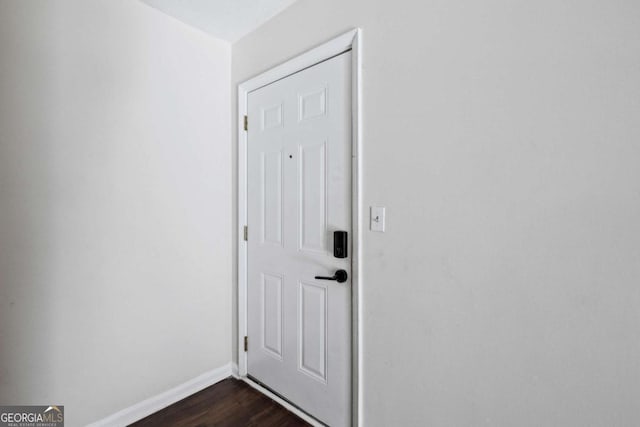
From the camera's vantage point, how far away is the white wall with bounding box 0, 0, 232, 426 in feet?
4.54

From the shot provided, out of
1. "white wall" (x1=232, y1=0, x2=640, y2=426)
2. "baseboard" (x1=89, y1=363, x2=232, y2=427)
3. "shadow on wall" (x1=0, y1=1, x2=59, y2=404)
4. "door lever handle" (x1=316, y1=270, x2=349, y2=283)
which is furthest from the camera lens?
"baseboard" (x1=89, y1=363, x2=232, y2=427)

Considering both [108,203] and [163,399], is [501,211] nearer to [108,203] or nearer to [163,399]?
[108,203]

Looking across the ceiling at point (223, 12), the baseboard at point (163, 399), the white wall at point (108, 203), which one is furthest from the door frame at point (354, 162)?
the white wall at point (108, 203)

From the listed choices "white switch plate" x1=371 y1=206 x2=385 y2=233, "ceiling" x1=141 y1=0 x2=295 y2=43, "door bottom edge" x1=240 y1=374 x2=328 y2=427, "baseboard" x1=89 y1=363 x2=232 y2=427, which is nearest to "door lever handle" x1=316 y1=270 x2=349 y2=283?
"white switch plate" x1=371 y1=206 x2=385 y2=233

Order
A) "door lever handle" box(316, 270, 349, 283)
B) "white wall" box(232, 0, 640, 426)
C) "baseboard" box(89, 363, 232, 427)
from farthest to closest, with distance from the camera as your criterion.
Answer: "baseboard" box(89, 363, 232, 427) < "door lever handle" box(316, 270, 349, 283) < "white wall" box(232, 0, 640, 426)

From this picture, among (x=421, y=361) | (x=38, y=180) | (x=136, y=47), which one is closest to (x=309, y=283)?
(x=421, y=361)

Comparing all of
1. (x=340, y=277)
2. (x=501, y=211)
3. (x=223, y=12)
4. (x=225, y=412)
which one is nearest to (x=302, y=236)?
(x=340, y=277)

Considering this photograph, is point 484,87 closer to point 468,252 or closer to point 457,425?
point 468,252

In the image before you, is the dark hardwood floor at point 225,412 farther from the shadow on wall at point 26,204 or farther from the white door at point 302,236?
the shadow on wall at point 26,204

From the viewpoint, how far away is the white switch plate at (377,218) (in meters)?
1.34

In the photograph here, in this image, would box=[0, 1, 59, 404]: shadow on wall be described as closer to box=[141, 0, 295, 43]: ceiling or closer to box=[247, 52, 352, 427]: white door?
box=[141, 0, 295, 43]: ceiling

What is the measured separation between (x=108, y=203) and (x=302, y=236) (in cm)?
112

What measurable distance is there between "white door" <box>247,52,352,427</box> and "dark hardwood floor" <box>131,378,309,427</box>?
→ 11 centimetres

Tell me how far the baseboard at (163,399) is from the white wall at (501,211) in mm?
1219
